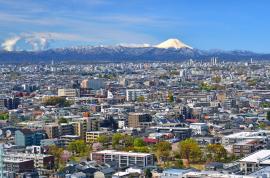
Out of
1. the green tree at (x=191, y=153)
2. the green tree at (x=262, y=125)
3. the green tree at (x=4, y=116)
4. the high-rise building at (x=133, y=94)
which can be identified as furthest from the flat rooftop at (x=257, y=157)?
the high-rise building at (x=133, y=94)

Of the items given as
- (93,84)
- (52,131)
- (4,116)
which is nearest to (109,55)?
(93,84)

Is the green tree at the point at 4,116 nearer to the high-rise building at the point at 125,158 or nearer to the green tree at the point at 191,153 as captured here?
the high-rise building at the point at 125,158

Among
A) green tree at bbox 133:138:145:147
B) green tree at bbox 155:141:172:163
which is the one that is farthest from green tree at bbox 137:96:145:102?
green tree at bbox 155:141:172:163

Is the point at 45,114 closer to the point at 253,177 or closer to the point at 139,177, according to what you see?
the point at 139,177

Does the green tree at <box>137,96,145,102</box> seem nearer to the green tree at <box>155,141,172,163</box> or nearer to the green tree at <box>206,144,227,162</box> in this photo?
the green tree at <box>155,141,172,163</box>

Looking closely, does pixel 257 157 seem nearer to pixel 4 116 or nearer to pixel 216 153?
pixel 216 153

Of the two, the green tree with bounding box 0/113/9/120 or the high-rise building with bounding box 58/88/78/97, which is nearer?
the green tree with bounding box 0/113/9/120
